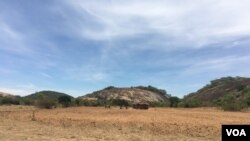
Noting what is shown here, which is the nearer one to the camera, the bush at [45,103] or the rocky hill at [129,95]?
the bush at [45,103]

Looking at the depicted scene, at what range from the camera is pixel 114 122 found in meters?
28.9

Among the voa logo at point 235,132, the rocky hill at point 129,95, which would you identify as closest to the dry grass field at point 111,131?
the voa logo at point 235,132

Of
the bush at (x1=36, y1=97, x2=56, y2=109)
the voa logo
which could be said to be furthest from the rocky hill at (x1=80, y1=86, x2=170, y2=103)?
the voa logo

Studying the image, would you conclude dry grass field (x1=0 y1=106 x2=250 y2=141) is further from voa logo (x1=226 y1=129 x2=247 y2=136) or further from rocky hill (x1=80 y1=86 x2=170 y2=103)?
rocky hill (x1=80 y1=86 x2=170 y2=103)

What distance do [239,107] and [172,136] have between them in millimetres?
32467

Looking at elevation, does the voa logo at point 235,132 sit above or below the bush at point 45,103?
below

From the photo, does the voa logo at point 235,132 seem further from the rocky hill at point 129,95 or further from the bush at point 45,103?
the rocky hill at point 129,95

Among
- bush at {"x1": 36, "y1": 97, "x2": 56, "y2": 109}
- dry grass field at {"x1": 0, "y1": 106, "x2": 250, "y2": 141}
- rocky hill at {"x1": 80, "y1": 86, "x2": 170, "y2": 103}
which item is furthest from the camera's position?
rocky hill at {"x1": 80, "y1": 86, "x2": 170, "y2": 103}

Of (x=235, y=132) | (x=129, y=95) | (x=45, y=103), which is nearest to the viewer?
(x=235, y=132)

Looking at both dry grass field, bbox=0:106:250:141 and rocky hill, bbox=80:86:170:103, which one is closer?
dry grass field, bbox=0:106:250:141

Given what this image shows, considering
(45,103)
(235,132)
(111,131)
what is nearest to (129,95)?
(45,103)

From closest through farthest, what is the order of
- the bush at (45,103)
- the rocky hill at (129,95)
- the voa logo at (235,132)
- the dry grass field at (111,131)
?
the voa logo at (235,132)
the dry grass field at (111,131)
the bush at (45,103)
the rocky hill at (129,95)

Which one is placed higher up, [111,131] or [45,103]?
[45,103]

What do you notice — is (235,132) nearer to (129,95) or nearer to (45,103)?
(45,103)
